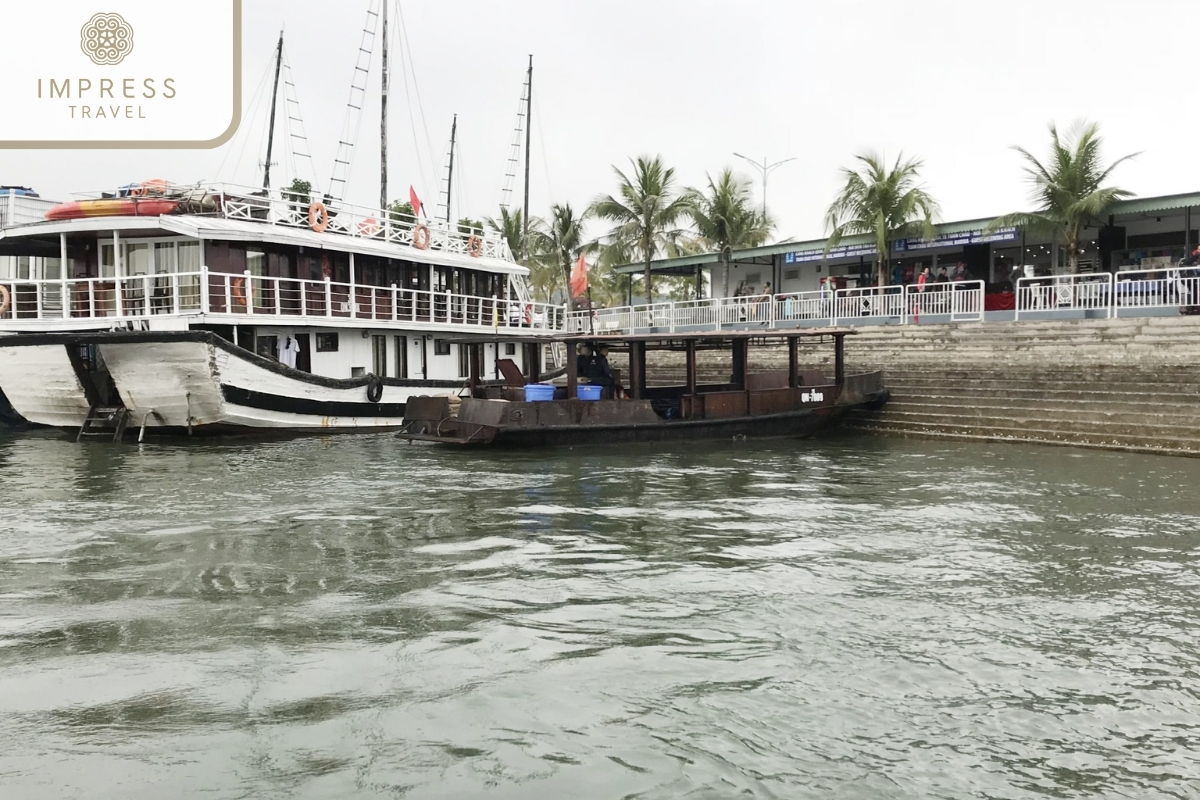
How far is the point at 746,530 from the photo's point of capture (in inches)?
374

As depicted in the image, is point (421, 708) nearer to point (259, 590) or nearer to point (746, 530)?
point (259, 590)

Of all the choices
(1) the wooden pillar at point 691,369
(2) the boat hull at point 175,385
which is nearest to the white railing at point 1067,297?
(1) the wooden pillar at point 691,369

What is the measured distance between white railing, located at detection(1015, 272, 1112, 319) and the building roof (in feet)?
12.5

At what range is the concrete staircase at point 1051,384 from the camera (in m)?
15.3

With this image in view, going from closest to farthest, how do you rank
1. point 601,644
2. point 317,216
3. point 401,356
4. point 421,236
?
point 601,644
point 317,216
point 401,356
point 421,236

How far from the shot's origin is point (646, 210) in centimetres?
3662

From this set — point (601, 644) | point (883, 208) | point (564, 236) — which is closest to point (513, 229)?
point (564, 236)

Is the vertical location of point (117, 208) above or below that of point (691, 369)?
above

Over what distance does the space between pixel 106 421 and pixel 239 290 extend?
10.7 ft

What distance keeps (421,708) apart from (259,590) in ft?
9.12

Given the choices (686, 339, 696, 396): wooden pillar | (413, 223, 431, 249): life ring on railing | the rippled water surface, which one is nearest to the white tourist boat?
(413, 223, 431, 249): life ring on railing

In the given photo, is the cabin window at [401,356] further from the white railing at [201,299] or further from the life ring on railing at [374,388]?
the life ring on railing at [374,388]

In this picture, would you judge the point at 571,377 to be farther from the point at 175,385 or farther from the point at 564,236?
the point at 564,236

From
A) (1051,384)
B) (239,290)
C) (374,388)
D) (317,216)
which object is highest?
(317,216)
